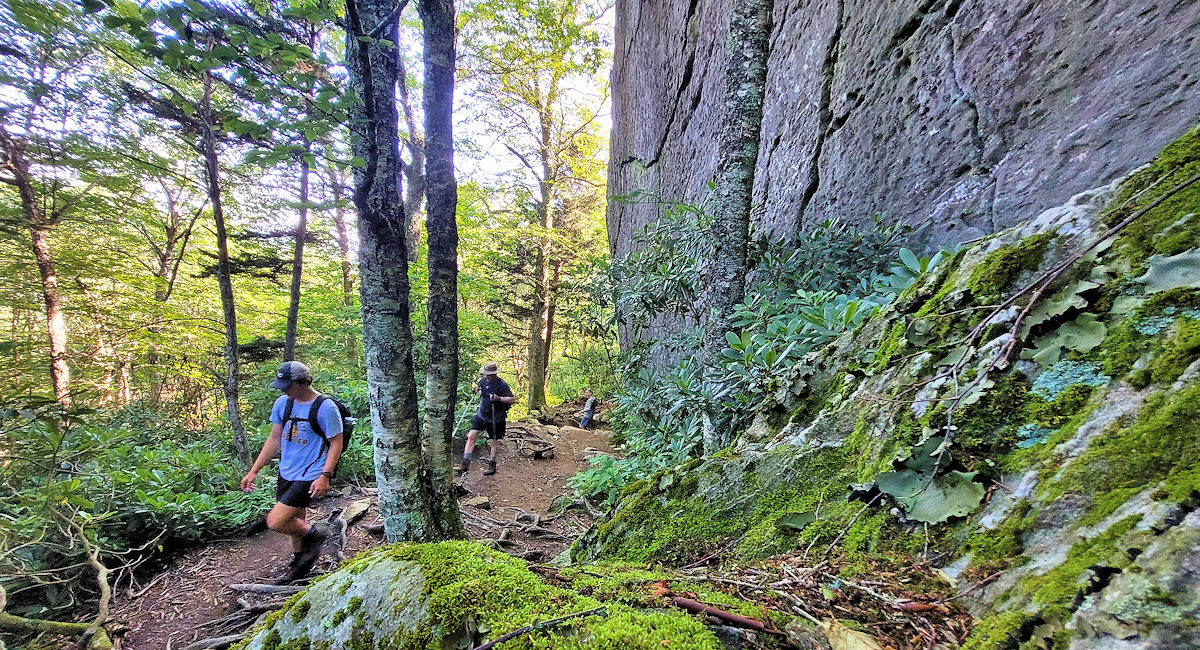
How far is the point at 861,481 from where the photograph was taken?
1.58 meters

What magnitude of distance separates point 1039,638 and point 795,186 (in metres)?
5.01

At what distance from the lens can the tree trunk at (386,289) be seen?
2812mm

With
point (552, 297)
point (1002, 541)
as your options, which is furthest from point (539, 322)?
point (1002, 541)

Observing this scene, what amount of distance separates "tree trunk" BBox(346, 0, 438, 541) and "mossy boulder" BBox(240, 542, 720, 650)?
1.93 metres

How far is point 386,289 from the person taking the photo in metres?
3.11

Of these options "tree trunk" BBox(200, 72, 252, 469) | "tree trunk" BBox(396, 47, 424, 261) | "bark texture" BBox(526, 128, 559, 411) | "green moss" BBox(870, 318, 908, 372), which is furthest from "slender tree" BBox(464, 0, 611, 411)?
"green moss" BBox(870, 318, 908, 372)

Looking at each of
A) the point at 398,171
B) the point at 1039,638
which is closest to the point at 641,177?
the point at 398,171

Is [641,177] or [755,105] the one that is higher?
[641,177]

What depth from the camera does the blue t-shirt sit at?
161 inches

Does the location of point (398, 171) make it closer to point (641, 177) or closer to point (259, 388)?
point (641, 177)

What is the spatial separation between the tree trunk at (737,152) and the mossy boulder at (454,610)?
2.14 meters

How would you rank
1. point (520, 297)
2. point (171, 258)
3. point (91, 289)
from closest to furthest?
point (91, 289), point (171, 258), point (520, 297)

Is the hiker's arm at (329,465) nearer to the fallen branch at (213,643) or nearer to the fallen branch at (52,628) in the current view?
the fallen branch at (213,643)

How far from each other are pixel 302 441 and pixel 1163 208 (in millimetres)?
5647
